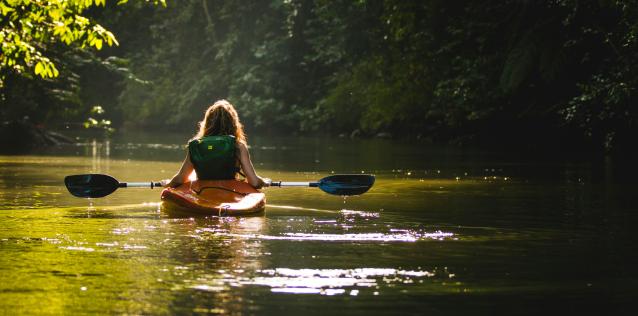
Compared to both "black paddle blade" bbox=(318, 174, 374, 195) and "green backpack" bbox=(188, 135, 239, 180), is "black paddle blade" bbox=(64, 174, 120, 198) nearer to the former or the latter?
"green backpack" bbox=(188, 135, 239, 180)

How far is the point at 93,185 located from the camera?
53.5 feet

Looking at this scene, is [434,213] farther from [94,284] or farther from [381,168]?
[381,168]

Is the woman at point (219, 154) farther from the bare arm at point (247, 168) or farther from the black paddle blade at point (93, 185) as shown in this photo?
the black paddle blade at point (93, 185)

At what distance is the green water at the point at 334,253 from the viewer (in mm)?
8477

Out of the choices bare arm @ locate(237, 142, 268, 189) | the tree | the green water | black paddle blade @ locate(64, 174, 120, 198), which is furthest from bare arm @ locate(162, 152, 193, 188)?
the tree

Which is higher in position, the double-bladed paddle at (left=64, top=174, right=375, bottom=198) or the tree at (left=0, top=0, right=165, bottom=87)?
the tree at (left=0, top=0, right=165, bottom=87)

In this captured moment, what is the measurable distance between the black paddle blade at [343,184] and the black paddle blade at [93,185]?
2.56 meters

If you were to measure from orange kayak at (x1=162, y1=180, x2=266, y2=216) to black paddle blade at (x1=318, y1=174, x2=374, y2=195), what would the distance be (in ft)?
3.99

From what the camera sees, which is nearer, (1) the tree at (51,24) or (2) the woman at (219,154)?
(2) the woman at (219,154)

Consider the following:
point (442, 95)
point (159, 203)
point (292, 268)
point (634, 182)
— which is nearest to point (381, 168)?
point (634, 182)

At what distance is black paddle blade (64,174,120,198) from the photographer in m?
16.2

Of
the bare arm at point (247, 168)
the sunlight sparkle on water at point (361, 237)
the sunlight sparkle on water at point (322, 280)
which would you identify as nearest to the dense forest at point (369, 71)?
the bare arm at point (247, 168)

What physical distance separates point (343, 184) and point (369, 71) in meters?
39.6

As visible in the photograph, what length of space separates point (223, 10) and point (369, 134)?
20.6m
